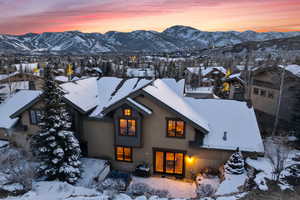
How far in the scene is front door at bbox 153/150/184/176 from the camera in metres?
13.3

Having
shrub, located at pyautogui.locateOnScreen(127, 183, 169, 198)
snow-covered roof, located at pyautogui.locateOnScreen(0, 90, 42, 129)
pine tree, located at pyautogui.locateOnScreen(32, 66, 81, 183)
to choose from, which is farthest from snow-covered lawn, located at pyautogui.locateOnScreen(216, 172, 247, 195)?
snow-covered roof, located at pyautogui.locateOnScreen(0, 90, 42, 129)

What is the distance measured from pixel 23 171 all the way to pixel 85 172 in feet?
12.7

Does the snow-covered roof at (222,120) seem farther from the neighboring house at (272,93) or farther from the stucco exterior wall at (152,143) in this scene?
the neighboring house at (272,93)

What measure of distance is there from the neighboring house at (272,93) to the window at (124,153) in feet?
48.3

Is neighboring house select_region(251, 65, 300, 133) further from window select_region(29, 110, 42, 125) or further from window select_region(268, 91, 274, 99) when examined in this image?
window select_region(29, 110, 42, 125)

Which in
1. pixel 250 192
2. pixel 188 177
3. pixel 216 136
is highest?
pixel 216 136

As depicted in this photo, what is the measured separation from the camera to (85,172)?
502 inches

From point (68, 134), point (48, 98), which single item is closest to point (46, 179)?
point (68, 134)

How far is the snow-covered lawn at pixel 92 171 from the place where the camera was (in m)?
11.8

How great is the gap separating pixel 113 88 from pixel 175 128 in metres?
8.62

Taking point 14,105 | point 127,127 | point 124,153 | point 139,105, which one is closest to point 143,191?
point 124,153

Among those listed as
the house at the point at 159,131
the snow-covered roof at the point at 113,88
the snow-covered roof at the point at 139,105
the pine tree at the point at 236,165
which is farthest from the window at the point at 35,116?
the pine tree at the point at 236,165

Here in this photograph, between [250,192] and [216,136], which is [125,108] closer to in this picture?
[216,136]

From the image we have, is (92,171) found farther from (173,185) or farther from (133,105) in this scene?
(173,185)
